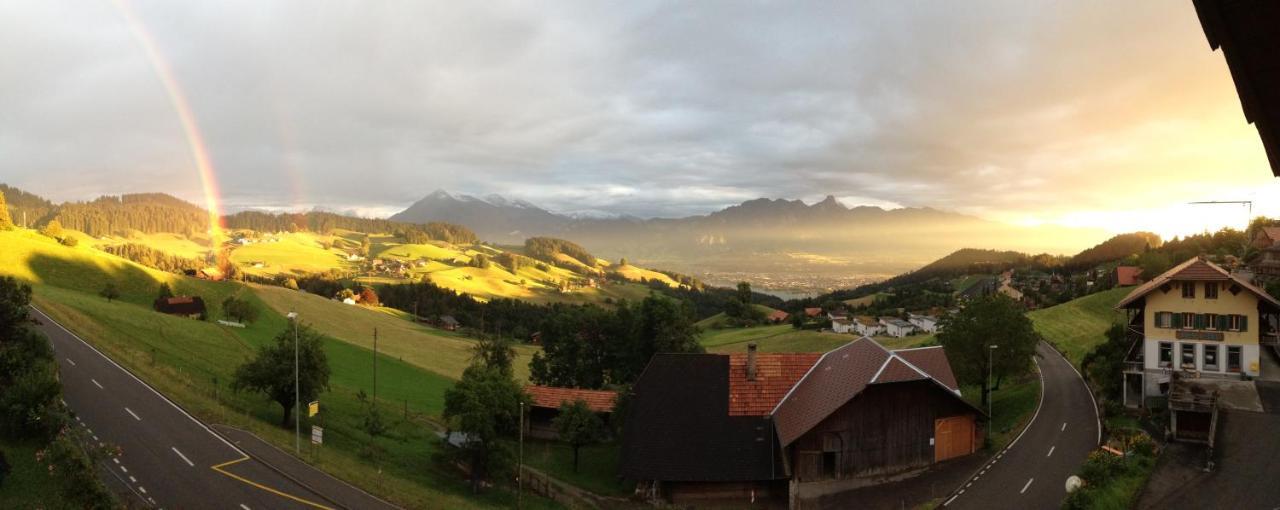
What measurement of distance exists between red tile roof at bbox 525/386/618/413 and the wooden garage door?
1879 cm

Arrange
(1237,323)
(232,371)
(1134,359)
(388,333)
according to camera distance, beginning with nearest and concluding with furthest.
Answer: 1. (1237,323)
2. (1134,359)
3. (232,371)
4. (388,333)

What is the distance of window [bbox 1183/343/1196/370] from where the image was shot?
35.4m

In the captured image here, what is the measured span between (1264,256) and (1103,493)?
5663cm

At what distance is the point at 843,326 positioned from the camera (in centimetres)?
10900

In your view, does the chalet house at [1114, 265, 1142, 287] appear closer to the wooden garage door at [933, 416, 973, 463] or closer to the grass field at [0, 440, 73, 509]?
the wooden garage door at [933, 416, 973, 463]

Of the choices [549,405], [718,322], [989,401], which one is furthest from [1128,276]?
[718,322]

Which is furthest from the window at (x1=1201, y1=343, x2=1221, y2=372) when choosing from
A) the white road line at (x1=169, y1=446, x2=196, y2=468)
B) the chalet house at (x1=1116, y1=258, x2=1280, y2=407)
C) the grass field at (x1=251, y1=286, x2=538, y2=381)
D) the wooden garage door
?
the grass field at (x1=251, y1=286, x2=538, y2=381)

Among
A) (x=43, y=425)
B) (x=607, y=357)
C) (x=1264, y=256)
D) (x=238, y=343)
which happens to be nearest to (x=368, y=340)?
(x=238, y=343)

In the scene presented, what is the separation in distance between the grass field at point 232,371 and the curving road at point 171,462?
1.68 m

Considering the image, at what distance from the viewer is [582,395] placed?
44156 millimetres

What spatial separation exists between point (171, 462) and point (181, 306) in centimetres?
6385

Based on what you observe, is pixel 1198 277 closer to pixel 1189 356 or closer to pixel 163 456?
pixel 1189 356

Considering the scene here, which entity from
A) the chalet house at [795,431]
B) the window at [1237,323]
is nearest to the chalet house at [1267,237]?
the window at [1237,323]

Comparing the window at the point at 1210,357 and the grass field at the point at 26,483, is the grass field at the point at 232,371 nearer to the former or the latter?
the grass field at the point at 26,483
